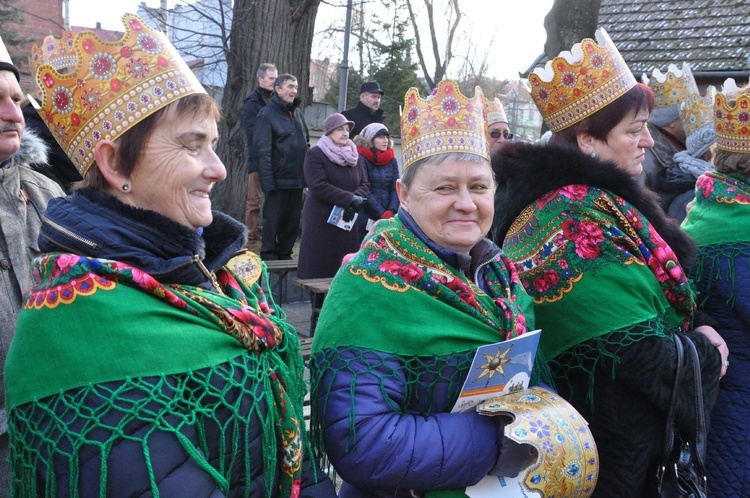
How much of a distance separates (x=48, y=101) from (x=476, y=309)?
50.8 inches

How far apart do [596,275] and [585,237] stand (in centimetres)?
13

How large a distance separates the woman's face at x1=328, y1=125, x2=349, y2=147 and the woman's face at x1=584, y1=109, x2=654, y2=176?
4.27 m

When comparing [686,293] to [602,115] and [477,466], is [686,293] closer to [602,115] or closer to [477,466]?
[602,115]

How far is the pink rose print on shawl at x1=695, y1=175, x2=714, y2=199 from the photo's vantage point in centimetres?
314

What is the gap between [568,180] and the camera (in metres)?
2.59

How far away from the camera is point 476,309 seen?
7.22 ft

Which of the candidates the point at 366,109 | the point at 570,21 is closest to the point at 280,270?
the point at 366,109

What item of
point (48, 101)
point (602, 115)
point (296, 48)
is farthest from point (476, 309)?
point (296, 48)

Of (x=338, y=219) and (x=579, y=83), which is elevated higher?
(x=579, y=83)

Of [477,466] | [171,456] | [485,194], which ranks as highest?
[485,194]

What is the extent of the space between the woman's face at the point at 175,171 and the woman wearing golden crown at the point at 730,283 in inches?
84.0

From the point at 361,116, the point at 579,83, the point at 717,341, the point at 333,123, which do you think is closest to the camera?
the point at 717,341

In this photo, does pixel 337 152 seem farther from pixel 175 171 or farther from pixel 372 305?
pixel 175 171

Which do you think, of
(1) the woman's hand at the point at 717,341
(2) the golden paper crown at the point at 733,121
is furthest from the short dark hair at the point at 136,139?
(2) the golden paper crown at the point at 733,121
